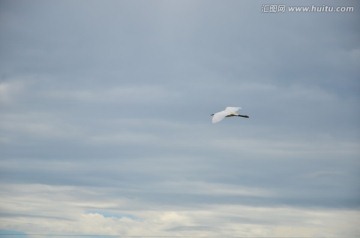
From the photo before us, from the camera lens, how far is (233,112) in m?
83.7

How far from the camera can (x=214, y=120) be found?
80.9 meters

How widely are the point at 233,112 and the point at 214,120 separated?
11.6 feet
